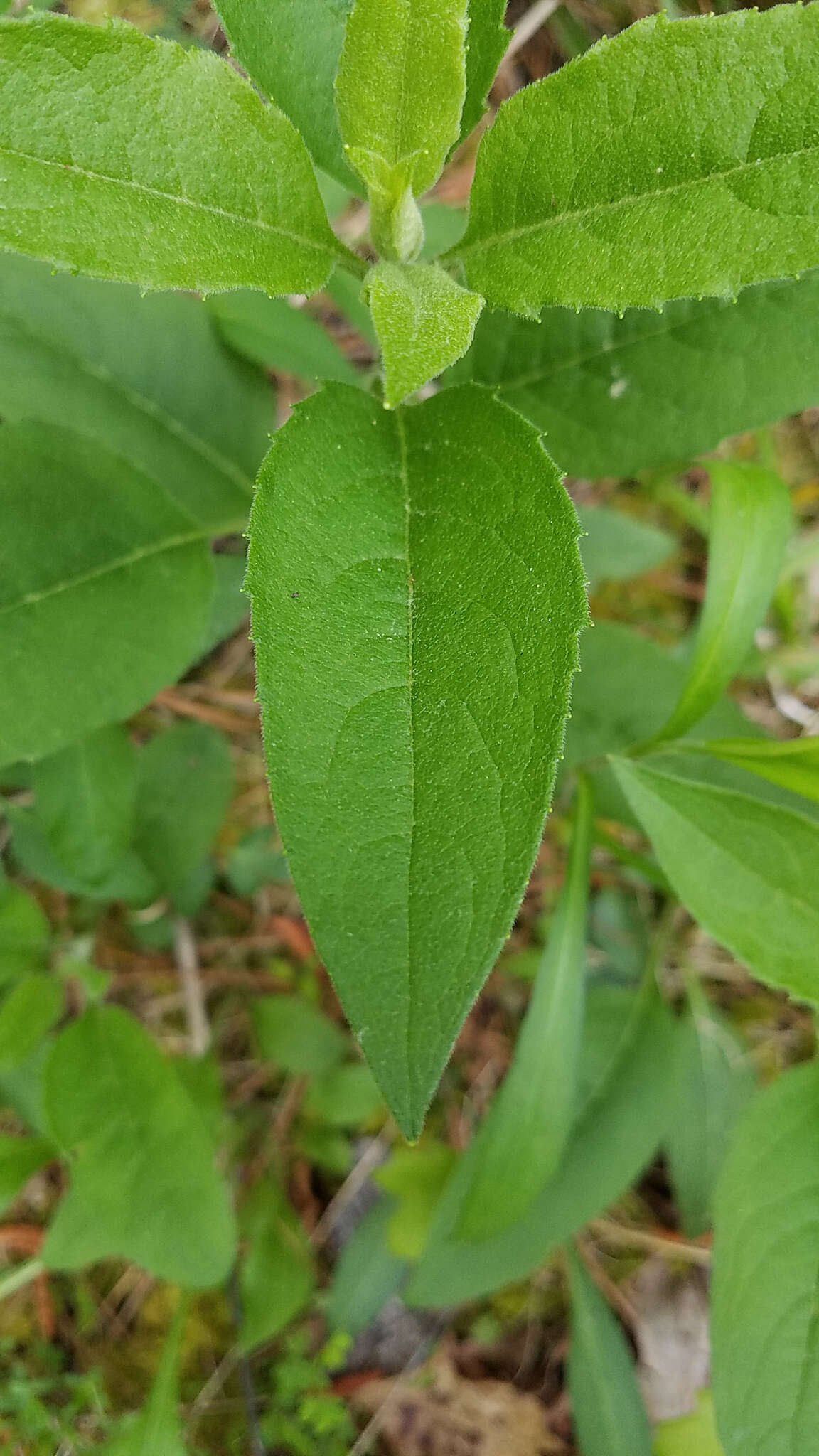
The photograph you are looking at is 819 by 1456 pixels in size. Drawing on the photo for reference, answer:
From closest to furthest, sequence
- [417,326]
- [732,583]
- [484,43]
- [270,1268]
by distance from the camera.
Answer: [417,326], [484,43], [732,583], [270,1268]

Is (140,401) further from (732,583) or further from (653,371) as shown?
(732,583)

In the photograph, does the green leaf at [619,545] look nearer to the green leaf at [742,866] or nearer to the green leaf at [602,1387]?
the green leaf at [742,866]

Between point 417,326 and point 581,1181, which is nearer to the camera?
point 417,326

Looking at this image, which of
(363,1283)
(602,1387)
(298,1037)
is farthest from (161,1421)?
(602,1387)

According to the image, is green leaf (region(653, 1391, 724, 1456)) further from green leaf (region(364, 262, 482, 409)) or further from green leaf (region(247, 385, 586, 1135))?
green leaf (region(364, 262, 482, 409))

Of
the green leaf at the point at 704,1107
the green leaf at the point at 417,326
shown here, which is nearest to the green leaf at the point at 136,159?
the green leaf at the point at 417,326

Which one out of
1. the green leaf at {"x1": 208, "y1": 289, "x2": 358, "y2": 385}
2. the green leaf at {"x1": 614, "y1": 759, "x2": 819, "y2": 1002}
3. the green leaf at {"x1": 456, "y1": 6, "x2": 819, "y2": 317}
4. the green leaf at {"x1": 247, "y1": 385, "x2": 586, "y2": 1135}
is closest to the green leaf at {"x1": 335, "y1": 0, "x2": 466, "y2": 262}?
the green leaf at {"x1": 456, "y1": 6, "x2": 819, "y2": 317}
